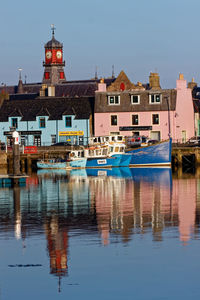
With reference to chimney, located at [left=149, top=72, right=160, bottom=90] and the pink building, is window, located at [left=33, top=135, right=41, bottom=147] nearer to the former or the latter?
the pink building

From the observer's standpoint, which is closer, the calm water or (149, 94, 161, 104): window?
the calm water

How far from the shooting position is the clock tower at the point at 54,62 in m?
192

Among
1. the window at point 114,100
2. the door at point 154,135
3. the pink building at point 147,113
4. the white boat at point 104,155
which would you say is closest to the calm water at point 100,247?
the white boat at point 104,155

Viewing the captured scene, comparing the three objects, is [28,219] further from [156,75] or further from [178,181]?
[156,75]

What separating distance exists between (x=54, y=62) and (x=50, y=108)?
82.3 m

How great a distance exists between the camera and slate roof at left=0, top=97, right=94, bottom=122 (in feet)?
363

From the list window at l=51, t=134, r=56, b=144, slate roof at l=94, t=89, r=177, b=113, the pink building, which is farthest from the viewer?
window at l=51, t=134, r=56, b=144

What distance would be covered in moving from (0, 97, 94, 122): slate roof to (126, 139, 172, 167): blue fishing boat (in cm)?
1789

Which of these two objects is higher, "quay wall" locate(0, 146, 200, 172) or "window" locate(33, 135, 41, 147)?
"window" locate(33, 135, 41, 147)

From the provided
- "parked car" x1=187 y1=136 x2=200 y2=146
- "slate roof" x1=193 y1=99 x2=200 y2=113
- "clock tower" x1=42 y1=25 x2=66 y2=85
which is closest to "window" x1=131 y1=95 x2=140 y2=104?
"parked car" x1=187 y1=136 x2=200 y2=146

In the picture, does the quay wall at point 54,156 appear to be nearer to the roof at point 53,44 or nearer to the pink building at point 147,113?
the pink building at point 147,113

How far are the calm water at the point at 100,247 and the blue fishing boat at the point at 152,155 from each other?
41.8 metres

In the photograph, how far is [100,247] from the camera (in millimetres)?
28109

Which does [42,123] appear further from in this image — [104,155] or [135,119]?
[104,155]
